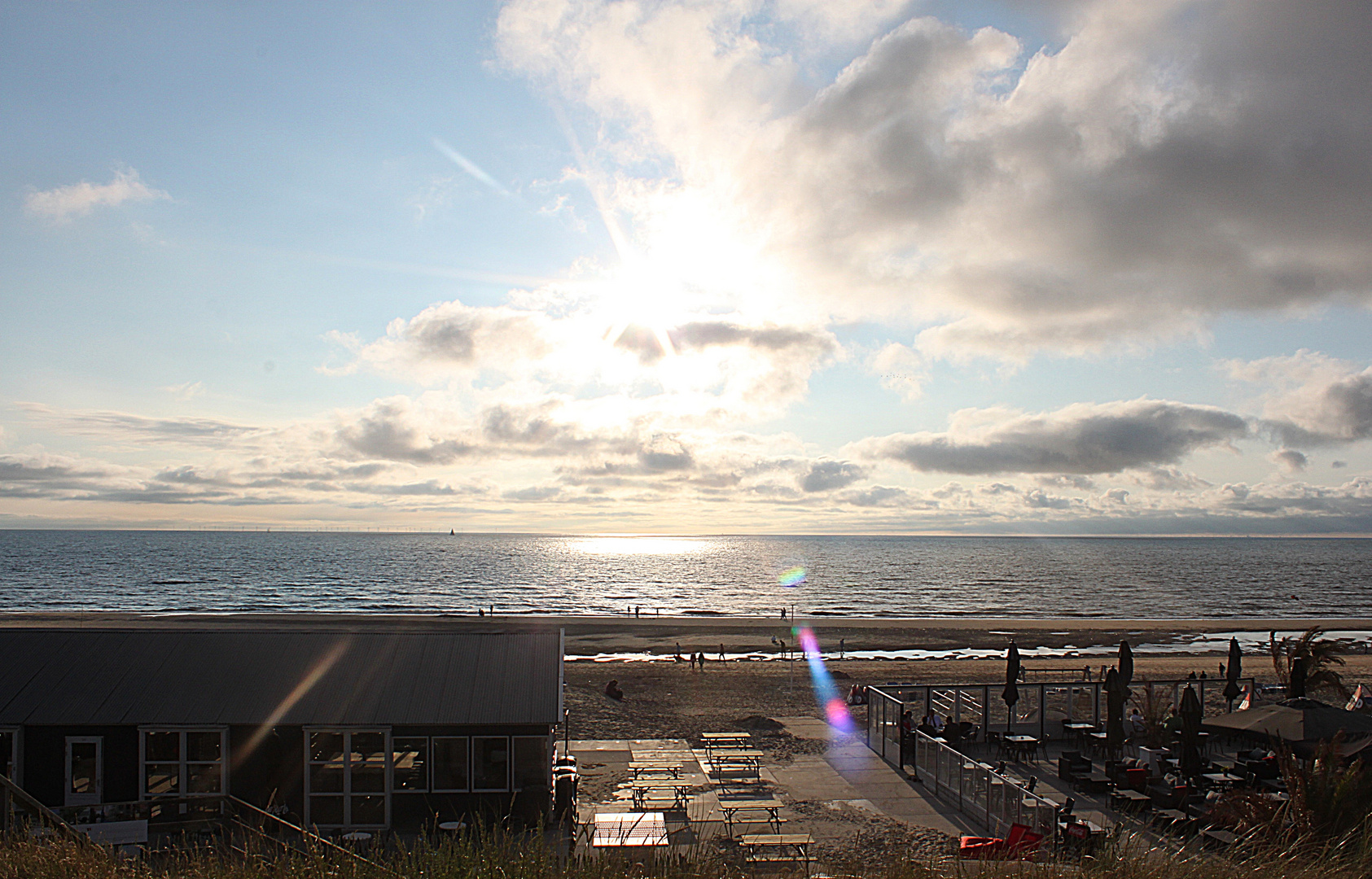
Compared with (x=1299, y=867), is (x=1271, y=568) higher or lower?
lower

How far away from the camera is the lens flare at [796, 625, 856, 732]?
24.6 m

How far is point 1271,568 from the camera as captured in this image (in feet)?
531

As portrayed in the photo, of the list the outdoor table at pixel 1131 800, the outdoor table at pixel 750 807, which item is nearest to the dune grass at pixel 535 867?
the outdoor table at pixel 750 807

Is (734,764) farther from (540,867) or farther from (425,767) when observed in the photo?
(540,867)

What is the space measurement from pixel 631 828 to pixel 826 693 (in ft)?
67.5

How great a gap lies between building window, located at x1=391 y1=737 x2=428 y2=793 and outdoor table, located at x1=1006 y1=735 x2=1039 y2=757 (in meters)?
12.9

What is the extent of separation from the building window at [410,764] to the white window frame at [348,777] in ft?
0.39

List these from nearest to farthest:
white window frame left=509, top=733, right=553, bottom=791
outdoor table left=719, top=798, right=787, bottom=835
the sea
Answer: outdoor table left=719, top=798, right=787, bottom=835, white window frame left=509, top=733, right=553, bottom=791, the sea

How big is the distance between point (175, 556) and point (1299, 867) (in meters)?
195

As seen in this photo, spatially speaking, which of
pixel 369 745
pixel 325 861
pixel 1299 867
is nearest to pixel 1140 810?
pixel 1299 867

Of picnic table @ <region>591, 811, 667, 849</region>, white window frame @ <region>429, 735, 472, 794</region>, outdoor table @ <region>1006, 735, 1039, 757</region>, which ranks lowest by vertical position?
outdoor table @ <region>1006, 735, 1039, 757</region>

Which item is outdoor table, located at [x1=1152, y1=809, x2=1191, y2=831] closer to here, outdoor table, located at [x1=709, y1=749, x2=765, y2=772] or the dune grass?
outdoor table, located at [x1=709, y1=749, x2=765, y2=772]

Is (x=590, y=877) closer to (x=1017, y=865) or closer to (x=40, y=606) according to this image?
(x=1017, y=865)

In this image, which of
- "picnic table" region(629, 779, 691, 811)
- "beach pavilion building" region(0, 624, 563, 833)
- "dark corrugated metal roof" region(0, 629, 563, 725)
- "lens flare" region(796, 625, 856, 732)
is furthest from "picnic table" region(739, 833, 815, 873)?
"lens flare" region(796, 625, 856, 732)
